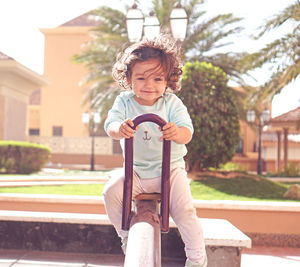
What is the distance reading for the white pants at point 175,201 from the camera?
229 centimetres

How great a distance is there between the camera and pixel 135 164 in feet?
7.86

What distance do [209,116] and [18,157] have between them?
7901mm

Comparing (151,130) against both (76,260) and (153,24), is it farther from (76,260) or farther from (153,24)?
(153,24)

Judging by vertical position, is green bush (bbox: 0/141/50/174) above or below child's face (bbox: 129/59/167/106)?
below

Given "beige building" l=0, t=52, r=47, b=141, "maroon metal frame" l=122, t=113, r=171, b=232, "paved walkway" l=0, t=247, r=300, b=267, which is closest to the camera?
"maroon metal frame" l=122, t=113, r=171, b=232

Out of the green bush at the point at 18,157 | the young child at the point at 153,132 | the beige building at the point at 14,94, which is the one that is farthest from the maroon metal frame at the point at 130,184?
the beige building at the point at 14,94

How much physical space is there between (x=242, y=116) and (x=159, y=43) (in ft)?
57.3

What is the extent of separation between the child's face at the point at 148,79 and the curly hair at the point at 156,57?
0.10ft

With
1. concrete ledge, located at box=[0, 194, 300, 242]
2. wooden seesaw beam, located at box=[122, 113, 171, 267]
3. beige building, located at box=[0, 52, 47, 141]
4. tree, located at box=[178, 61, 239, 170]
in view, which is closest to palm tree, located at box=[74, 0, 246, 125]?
beige building, located at box=[0, 52, 47, 141]

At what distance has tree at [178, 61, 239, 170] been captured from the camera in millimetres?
9008

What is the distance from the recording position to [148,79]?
7.35ft

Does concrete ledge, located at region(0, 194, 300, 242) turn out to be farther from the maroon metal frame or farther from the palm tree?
the palm tree

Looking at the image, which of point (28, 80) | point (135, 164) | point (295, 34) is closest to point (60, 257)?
point (135, 164)

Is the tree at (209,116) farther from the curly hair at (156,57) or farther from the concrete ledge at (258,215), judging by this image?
the curly hair at (156,57)
